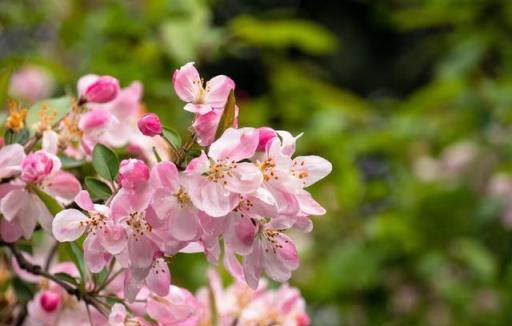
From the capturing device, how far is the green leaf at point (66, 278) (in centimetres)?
89

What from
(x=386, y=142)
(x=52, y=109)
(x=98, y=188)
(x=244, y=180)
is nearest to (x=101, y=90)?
(x=52, y=109)

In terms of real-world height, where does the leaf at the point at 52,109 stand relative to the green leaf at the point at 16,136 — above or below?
below

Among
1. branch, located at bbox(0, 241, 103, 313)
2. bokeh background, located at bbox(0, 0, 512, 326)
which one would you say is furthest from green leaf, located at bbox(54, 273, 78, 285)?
bokeh background, located at bbox(0, 0, 512, 326)

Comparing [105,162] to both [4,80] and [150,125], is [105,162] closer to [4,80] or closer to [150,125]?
[150,125]

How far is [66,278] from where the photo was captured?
0.89 meters

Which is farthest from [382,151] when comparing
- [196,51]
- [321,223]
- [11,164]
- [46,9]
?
[11,164]

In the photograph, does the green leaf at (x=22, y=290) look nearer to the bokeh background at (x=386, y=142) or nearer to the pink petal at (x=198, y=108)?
the pink petal at (x=198, y=108)

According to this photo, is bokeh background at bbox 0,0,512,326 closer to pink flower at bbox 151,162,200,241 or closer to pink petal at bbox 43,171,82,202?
pink petal at bbox 43,171,82,202

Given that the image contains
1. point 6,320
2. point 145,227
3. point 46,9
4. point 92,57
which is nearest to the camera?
point 145,227

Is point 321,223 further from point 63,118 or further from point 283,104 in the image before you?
point 63,118

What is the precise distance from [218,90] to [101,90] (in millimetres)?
207

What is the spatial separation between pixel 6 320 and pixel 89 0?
5.40 ft

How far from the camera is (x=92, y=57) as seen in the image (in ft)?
6.47

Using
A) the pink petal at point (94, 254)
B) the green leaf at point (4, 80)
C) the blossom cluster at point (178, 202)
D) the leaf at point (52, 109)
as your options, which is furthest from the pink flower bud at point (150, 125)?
the green leaf at point (4, 80)
